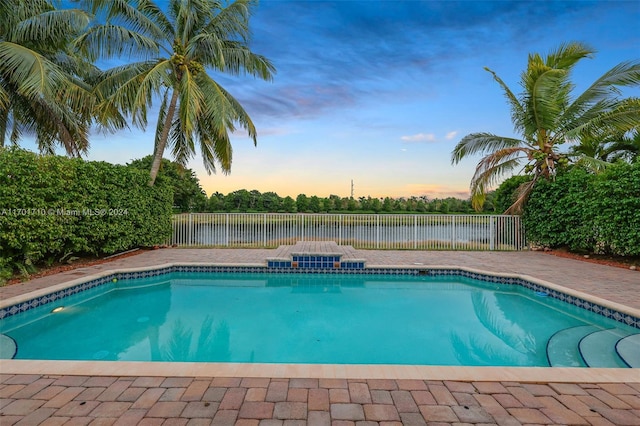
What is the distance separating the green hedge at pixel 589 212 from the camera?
703 centimetres

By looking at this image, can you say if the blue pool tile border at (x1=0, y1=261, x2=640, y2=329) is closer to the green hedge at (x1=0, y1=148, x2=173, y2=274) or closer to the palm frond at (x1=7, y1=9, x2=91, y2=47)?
the green hedge at (x1=0, y1=148, x2=173, y2=274)

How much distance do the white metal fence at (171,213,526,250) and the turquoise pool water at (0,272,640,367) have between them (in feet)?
14.0

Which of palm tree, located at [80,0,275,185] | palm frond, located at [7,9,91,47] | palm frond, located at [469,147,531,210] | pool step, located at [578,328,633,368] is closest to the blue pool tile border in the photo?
pool step, located at [578,328,633,368]

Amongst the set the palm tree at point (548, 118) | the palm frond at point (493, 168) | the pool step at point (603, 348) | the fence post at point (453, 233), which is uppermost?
the palm tree at point (548, 118)

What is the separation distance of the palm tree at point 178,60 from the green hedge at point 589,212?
9.60m

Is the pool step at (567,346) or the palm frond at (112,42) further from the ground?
the palm frond at (112,42)

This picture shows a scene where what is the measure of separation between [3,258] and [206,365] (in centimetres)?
537

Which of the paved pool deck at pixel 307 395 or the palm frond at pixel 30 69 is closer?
the paved pool deck at pixel 307 395

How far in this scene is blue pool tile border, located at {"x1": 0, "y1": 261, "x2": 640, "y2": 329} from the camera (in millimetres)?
4266

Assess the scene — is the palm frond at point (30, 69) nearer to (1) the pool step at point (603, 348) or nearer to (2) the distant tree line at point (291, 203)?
(1) the pool step at point (603, 348)

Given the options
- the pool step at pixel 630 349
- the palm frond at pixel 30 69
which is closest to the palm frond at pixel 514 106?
the pool step at pixel 630 349

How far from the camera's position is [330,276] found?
732 centimetres

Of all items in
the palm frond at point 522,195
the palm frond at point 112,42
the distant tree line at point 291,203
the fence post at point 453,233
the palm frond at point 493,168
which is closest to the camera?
the palm frond at point 112,42

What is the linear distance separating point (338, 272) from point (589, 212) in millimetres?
6632
